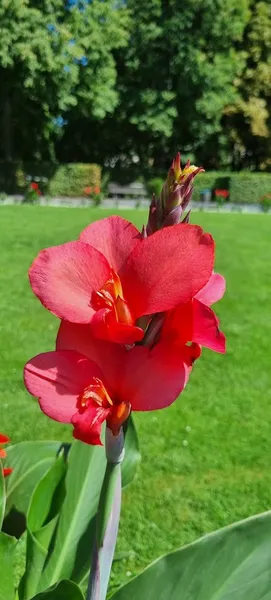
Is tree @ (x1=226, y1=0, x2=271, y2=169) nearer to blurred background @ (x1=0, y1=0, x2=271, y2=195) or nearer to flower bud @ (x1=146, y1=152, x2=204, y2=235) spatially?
blurred background @ (x1=0, y1=0, x2=271, y2=195)

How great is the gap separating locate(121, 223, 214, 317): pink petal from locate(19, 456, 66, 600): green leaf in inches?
29.7

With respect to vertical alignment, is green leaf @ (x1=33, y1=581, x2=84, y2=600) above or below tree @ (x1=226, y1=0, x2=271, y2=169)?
below

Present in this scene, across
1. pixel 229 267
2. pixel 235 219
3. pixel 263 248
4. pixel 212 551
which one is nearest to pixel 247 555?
pixel 212 551

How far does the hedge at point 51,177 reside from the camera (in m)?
26.9

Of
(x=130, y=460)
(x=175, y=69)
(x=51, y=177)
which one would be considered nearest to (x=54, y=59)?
(x=51, y=177)

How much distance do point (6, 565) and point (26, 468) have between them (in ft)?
2.57

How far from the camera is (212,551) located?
3.74 feet

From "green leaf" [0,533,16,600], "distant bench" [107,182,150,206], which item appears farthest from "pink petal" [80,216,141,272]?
"distant bench" [107,182,150,206]

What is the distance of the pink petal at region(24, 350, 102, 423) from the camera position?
810 millimetres

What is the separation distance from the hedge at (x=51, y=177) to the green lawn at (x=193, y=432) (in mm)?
20141

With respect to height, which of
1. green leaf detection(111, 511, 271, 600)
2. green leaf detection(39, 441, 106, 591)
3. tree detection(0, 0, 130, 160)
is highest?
tree detection(0, 0, 130, 160)

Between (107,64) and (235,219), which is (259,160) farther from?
(235,219)

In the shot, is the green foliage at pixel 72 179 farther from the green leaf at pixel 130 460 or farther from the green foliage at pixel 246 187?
the green leaf at pixel 130 460

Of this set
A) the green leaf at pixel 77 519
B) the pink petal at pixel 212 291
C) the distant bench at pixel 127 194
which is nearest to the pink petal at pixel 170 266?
the pink petal at pixel 212 291
